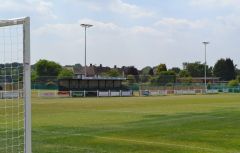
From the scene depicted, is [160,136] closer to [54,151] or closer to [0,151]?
[54,151]

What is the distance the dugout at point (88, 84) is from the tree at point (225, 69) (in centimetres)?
7914

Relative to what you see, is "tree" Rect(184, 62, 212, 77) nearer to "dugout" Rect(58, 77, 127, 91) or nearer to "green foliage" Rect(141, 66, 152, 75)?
"green foliage" Rect(141, 66, 152, 75)

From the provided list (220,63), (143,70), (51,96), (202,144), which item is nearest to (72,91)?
(51,96)

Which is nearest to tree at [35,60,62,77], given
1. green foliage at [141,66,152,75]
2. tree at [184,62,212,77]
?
green foliage at [141,66,152,75]

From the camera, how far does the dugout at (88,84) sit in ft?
249

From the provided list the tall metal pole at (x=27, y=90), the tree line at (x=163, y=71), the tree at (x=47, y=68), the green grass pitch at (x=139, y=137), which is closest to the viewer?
the tall metal pole at (x=27, y=90)

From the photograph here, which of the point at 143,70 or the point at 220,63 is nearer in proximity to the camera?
the point at 220,63

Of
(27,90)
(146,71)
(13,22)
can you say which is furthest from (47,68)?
(27,90)

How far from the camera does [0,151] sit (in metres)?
12.7

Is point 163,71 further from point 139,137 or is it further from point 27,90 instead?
point 27,90

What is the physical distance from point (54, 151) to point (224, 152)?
450cm

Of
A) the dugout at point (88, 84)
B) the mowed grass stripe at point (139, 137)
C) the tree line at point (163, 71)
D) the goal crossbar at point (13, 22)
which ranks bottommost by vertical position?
the mowed grass stripe at point (139, 137)

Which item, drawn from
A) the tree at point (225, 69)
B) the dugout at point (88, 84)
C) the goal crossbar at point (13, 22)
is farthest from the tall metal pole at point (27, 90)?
the tree at point (225, 69)

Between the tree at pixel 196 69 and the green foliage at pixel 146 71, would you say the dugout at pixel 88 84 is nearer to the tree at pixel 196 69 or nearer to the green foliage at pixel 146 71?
the tree at pixel 196 69
